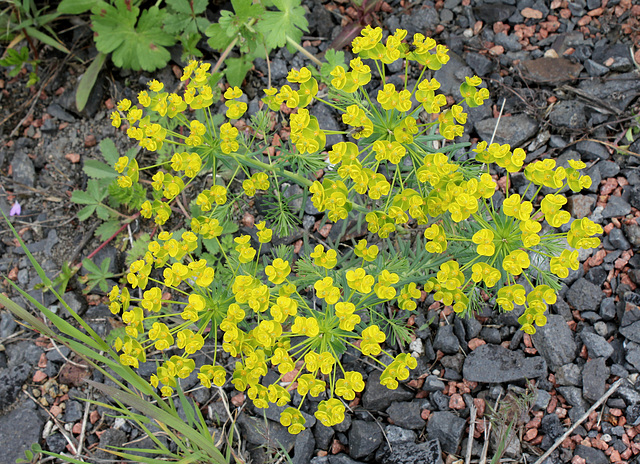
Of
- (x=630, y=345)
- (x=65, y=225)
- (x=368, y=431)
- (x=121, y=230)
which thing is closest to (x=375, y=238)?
(x=368, y=431)

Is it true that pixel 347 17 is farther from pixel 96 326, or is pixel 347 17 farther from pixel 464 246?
pixel 96 326

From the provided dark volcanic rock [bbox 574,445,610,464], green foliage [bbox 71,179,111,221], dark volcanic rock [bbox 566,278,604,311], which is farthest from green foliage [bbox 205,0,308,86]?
dark volcanic rock [bbox 574,445,610,464]

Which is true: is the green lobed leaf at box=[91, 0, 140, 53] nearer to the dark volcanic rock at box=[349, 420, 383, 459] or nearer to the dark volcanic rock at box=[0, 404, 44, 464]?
the dark volcanic rock at box=[0, 404, 44, 464]

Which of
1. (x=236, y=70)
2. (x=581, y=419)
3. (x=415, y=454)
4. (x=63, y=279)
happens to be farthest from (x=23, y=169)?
(x=581, y=419)

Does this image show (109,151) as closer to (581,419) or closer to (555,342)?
(555,342)

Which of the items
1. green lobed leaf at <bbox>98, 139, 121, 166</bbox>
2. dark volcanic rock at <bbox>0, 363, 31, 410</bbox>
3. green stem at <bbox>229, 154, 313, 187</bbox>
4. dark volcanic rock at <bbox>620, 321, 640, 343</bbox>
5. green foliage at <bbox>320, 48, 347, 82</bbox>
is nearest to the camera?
green stem at <bbox>229, 154, 313, 187</bbox>

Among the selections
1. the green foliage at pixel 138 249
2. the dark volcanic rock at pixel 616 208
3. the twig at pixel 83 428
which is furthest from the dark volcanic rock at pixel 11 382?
the dark volcanic rock at pixel 616 208

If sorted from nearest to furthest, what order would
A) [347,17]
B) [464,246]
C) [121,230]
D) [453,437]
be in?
[464,246] → [453,437] → [121,230] → [347,17]
